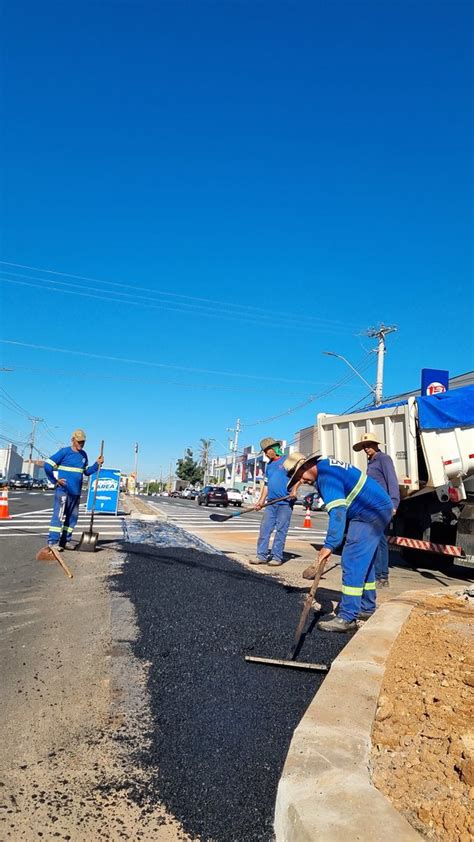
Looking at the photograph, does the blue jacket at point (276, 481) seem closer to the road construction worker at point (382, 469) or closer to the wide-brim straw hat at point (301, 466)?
the road construction worker at point (382, 469)

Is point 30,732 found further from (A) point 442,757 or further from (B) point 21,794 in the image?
(A) point 442,757

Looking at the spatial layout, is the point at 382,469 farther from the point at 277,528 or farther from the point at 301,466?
the point at 301,466

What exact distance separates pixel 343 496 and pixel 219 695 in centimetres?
197

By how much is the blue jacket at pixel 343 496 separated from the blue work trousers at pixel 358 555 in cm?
5

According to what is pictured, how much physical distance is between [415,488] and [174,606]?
4.75 metres

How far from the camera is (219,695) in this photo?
3.50m

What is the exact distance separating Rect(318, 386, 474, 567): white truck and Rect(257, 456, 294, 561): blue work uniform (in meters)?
1.82

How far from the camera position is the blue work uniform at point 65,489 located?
8.63m

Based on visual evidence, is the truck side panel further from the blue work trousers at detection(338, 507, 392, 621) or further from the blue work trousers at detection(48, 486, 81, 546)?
the blue work trousers at detection(48, 486, 81, 546)

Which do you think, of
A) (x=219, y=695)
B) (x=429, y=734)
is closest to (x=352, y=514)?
(x=219, y=695)

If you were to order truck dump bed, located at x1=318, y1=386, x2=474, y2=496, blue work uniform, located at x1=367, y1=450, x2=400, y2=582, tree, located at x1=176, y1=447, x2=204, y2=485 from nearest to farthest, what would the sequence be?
blue work uniform, located at x1=367, y1=450, x2=400, y2=582 < truck dump bed, located at x1=318, y1=386, x2=474, y2=496 < tree, located at x1=176, y1=447, x2=204, y2=485

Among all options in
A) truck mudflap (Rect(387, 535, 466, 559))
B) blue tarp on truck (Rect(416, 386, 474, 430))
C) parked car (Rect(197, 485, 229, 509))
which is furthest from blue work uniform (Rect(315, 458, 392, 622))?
parked car (Rect(197, 485, 229, 509))

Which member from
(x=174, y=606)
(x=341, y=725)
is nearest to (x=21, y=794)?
(x=341, y=725)

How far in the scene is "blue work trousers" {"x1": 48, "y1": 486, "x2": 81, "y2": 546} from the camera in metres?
8.59
